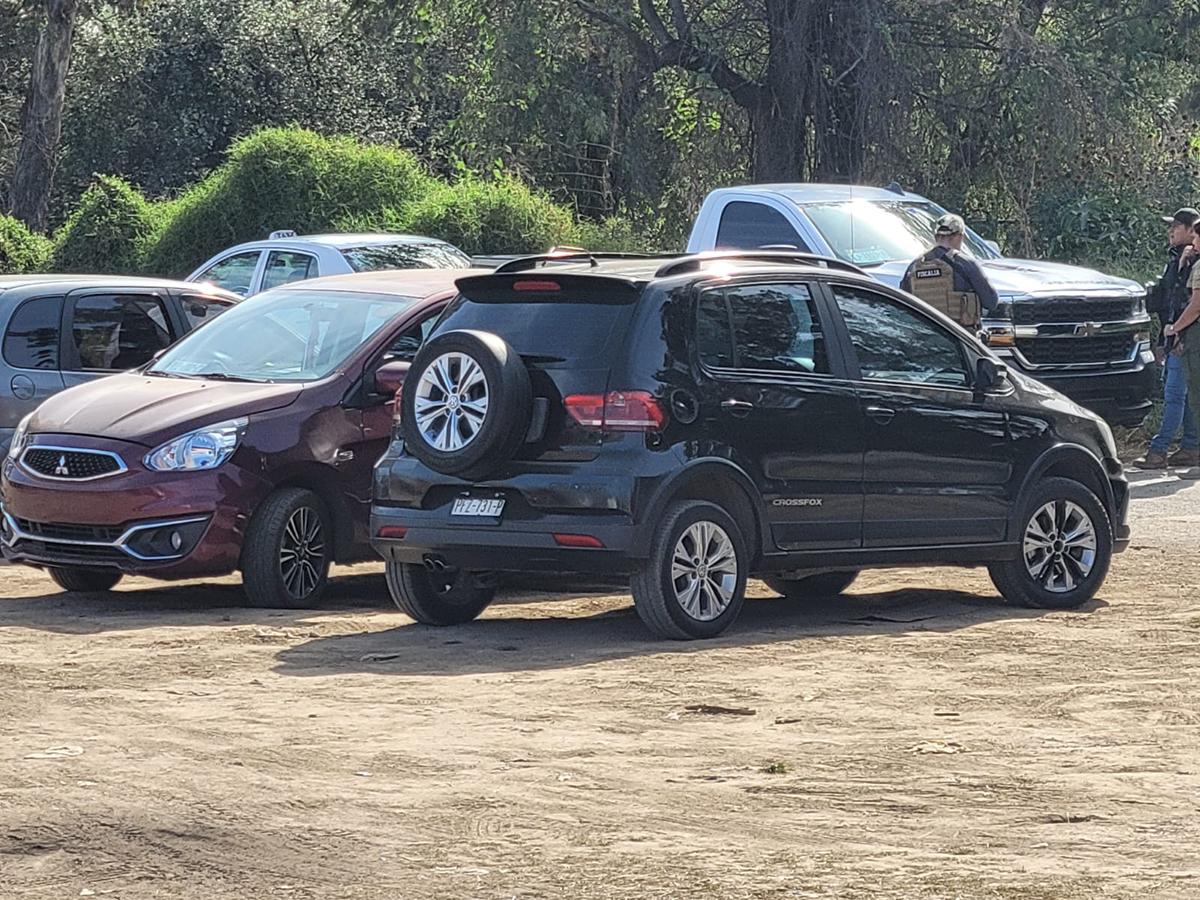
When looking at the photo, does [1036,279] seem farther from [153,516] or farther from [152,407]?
[153,516]

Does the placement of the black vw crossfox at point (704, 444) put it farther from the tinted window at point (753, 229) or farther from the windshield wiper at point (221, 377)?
the tinted window at point (753, 229)

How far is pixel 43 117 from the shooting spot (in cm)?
3806

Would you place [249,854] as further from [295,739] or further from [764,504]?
[764,504]

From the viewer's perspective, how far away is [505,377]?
9695 mm

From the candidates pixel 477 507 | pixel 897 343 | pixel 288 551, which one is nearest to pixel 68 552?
pixel 288 551

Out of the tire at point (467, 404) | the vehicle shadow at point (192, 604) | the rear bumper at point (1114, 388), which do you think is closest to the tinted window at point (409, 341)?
the vehicle shadow at point (192, 604)

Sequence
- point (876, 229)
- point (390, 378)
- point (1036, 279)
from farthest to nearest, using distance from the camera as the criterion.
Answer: point (876, 229), point (1036, 279), point (390, 378)

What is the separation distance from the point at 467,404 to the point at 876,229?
27.2 feet

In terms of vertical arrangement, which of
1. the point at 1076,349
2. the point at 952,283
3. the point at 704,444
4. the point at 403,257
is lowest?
the point at 704,444

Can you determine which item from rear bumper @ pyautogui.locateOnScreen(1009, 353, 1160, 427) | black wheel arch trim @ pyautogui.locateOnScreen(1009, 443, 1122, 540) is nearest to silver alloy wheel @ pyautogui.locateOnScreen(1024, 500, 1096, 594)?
black wheel arch trim @ pyautogui.locateOnScreen(1009, 443, 1122, 540)

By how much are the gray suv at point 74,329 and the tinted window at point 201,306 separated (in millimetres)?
14

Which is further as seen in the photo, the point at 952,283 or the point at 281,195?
the point at 281,195

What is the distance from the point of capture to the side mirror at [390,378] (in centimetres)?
1145

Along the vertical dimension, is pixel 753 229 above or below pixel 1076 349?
above
